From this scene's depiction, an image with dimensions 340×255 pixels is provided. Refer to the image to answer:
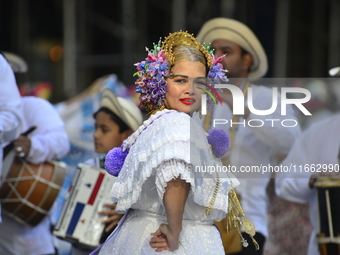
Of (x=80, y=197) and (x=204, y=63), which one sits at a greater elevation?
(x=204, y=63)

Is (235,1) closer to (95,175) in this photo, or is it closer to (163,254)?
(95,175)

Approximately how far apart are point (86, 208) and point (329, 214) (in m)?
1.54

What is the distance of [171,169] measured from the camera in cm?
253

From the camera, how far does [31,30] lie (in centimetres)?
1316

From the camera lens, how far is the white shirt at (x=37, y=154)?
14.9ft

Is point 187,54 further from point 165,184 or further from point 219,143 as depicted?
point 165,184

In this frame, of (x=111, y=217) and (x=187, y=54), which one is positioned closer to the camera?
(x=187, y=54)

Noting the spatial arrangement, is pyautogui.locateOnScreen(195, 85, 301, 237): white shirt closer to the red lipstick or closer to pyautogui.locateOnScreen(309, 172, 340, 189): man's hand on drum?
pyautogui.locateOnScreen(309, 172, 340, 189): man's hand on drum

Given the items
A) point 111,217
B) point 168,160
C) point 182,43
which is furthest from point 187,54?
point 111,217

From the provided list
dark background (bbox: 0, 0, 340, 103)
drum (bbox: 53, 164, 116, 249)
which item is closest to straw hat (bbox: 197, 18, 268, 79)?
drum (bbox: 53, 164, 116, 249)

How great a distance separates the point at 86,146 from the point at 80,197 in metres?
3.39

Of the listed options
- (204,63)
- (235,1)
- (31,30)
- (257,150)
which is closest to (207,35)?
(257,150)

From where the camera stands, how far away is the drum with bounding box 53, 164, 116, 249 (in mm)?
3951

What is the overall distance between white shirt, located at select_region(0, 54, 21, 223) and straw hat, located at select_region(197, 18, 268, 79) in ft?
5.28
